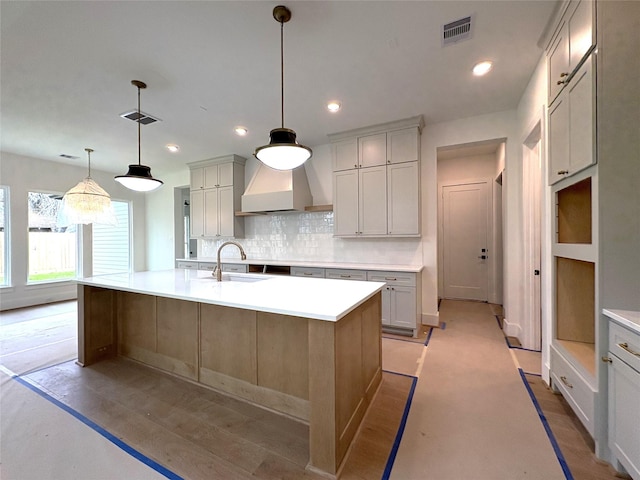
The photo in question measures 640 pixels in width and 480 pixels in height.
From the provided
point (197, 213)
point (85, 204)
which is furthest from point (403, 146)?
point (85, 204)

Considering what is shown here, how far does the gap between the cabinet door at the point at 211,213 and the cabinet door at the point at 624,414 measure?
5.34 meters

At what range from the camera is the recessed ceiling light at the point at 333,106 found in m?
3.14

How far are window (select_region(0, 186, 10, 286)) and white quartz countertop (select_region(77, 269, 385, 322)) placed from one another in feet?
13.7

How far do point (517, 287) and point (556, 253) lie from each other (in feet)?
5.24

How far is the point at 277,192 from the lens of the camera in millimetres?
4312

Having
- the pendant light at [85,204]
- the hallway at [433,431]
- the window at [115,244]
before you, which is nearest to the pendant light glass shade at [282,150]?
the hallway at [433,431]

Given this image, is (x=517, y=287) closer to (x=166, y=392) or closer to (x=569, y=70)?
(x=569, y=70)

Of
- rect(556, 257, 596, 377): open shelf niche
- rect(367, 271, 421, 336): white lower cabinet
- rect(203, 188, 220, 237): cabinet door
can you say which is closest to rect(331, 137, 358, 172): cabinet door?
rect(367, 271, 421, 336): white lower cabinet

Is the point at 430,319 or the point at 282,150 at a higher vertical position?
the point at 282,150

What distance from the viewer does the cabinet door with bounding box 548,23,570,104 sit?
177 centimetres

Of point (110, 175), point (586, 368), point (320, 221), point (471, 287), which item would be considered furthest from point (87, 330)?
point (471, 287)

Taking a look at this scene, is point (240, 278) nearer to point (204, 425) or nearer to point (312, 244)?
point (204, 425)

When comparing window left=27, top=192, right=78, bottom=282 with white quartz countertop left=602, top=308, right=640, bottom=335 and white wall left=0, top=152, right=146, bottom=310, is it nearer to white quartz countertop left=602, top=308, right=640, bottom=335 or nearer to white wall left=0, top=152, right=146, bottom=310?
white wall left=0, top=152, right=146, bottom=310

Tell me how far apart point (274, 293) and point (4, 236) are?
612 centimetres
